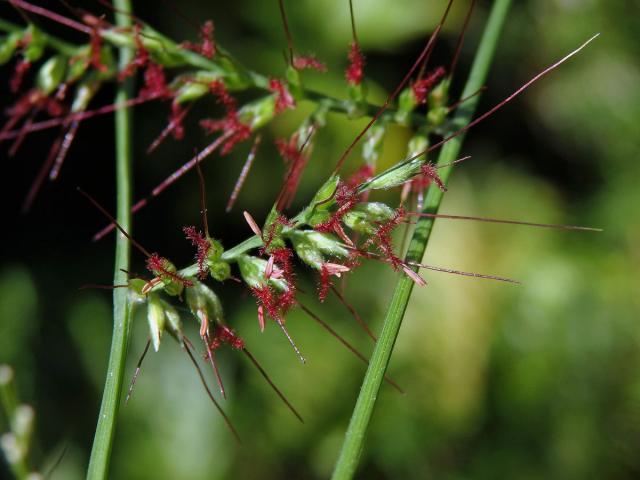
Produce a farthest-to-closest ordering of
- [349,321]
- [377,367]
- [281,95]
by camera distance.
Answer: [349,321]
[281,95]
[377,367]

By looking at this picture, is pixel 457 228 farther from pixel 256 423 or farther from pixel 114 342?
pixel 114 342

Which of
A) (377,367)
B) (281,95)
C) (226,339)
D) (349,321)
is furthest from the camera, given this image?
(349,321)

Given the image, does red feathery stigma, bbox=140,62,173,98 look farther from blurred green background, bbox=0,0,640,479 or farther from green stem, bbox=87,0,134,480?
blurred green background, bbox=0,0,640,479

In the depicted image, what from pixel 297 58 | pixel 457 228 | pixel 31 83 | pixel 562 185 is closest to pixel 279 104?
pixel 297 58

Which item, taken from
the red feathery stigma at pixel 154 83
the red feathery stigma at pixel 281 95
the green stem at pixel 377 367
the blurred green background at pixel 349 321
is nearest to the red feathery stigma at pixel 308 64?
the red feathery stigma at pixel 281 95

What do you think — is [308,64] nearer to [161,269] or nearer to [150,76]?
[150,76]

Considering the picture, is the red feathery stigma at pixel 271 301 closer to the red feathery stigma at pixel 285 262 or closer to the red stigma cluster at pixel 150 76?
the red feathery stigma at pixel 285 262

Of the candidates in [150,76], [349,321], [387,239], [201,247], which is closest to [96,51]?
[150,76]
